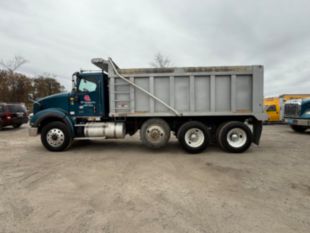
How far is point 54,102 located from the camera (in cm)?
630

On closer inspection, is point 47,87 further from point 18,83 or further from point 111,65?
point 111,65

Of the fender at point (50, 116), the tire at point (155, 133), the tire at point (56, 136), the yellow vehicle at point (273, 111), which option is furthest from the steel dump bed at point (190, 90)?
the yellow vehicle at point (273, 111)

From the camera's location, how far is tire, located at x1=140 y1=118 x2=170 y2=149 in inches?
227

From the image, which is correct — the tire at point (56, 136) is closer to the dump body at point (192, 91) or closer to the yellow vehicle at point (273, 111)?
the dump body at point (192, 91)

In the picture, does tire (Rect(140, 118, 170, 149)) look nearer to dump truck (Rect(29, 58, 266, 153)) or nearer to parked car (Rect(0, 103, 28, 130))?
dump truck (Rect(29, 58, 266, 153))

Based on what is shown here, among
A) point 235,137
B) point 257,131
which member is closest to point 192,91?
point 235,137

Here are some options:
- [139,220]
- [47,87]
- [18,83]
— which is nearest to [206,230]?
[139,220]

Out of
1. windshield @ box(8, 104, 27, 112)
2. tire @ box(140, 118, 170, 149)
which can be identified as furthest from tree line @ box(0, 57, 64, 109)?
tire @ box(140, 118, 170, 149)

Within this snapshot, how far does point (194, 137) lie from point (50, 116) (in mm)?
4884

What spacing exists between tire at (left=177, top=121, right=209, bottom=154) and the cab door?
9.50ft

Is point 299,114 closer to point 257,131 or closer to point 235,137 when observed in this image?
point 257,131

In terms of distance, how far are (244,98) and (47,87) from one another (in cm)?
3840

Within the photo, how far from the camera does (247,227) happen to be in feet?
7.47

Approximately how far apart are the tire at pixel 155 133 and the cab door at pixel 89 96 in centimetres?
171
